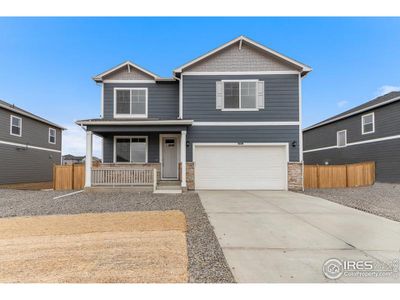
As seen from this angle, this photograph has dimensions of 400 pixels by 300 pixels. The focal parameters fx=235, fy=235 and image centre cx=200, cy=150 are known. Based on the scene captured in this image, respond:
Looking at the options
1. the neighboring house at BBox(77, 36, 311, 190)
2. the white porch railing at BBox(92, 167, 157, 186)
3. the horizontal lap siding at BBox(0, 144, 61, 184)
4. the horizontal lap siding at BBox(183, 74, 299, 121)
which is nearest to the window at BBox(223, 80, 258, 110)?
the neighboring house at BBox(77, 36, 311, 190)

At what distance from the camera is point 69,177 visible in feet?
42.4

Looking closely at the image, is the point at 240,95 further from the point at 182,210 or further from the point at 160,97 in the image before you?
the point at 182,210

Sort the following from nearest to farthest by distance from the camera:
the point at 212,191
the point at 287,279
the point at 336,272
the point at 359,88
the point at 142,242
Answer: the point at 287,279, the point at 336,272, the point at 142,242, the point at 212,191, the point at 359,88

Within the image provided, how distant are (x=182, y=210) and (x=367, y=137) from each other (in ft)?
48.4

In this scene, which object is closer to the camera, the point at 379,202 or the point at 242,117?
the point at 379,202

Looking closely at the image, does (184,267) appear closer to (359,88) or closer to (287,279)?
(287,279)

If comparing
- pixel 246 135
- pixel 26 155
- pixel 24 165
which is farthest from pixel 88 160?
pixel 26 155

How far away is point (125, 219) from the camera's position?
6.04 metres

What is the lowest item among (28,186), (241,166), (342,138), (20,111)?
(28,186)

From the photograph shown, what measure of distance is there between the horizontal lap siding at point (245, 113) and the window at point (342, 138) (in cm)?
879

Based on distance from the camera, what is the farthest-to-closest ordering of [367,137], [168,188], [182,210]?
[367,137]
[168,188]
[182,210]

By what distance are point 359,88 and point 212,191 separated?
53.3 feet

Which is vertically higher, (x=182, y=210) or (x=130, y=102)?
(x=130, y=102)
